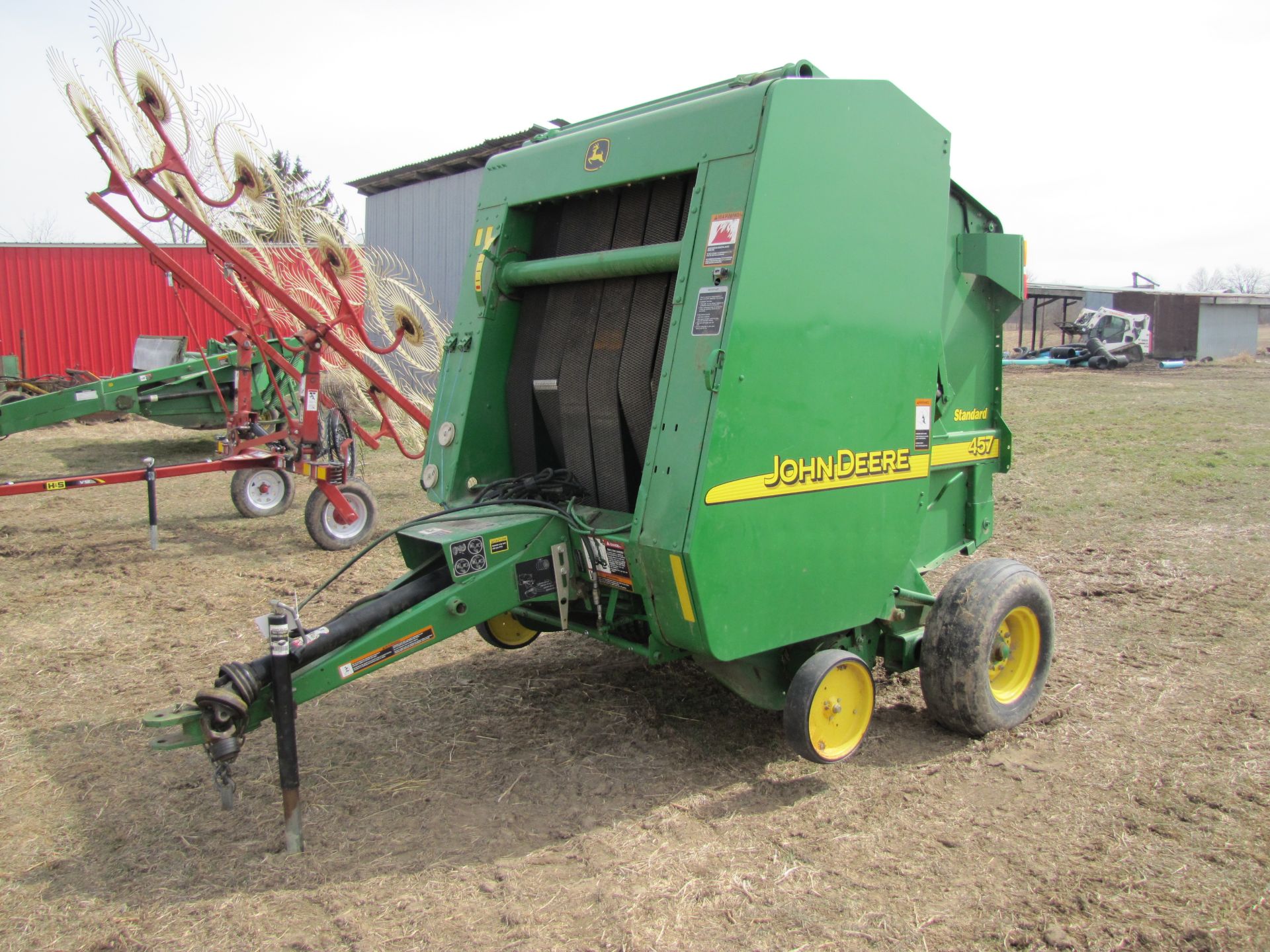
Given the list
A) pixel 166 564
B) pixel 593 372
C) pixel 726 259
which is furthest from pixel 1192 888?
pixel 166 564

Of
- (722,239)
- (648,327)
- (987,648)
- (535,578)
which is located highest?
(722,239)

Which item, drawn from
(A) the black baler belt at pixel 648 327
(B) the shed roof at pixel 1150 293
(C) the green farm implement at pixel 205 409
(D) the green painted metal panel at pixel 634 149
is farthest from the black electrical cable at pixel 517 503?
(B) the shed roof at pixel 1150 293

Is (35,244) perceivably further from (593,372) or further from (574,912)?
(574,912)

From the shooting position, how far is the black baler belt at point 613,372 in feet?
12.7

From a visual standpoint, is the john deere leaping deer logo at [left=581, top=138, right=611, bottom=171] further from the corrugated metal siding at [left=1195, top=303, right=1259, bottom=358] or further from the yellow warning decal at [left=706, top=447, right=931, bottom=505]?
the corrugated metal siding at [left=1195, top=303, right=1259, bottom=358]

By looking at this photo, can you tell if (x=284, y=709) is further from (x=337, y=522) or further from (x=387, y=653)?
(x=337, y=522)

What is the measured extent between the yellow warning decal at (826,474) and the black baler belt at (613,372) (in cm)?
82

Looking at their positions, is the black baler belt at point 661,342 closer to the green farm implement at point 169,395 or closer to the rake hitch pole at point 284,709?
the rake hitch pole at point 284,709

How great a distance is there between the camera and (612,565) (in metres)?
3.46

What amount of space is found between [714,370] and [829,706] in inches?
53.6

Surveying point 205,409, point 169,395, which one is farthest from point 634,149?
point 205,409

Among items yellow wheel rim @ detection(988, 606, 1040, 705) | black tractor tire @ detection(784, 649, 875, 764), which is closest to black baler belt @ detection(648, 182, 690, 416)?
black tractor tire @ detection(784, 649, 875, 764)

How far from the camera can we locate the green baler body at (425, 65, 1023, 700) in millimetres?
3117

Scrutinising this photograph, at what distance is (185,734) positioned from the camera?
288cm
